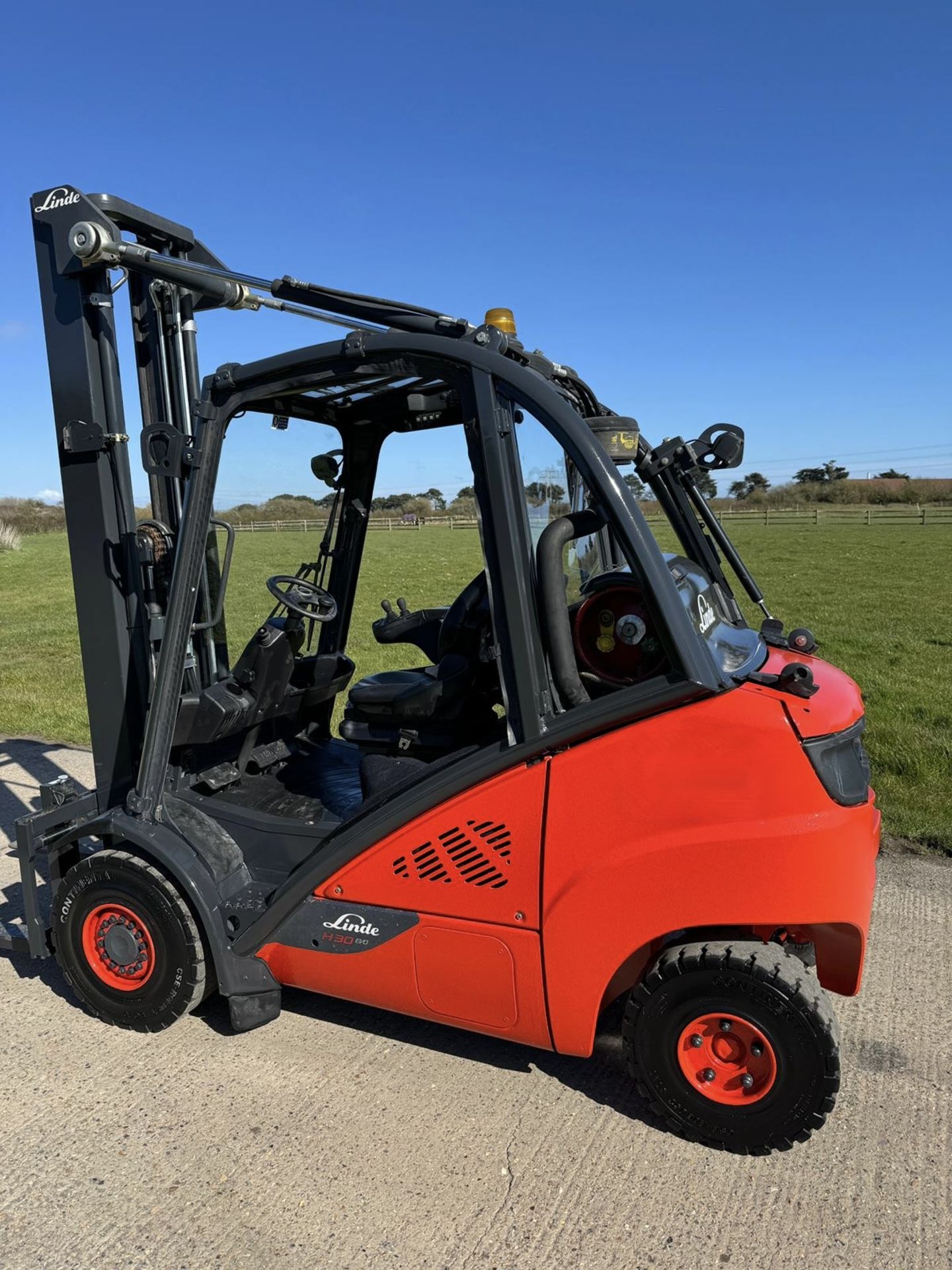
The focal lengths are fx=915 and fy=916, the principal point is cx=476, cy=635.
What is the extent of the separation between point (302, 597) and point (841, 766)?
6.97 feet

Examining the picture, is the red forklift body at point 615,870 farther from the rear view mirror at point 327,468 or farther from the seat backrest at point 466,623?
the rear view mirror at point 327,468

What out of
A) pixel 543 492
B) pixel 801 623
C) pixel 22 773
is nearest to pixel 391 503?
pixel 543 492

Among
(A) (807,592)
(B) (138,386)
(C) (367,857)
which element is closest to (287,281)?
(B) (138,386)

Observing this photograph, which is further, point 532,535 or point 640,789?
point 532,535

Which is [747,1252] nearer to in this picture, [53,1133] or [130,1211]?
[130,1211]

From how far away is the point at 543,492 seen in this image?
307cm

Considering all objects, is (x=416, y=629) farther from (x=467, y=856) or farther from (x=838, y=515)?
(x=838, y=515)

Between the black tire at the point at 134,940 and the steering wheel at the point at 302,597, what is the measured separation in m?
1.08

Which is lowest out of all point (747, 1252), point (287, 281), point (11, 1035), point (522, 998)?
point (747, 1252)

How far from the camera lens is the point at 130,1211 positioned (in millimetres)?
2545

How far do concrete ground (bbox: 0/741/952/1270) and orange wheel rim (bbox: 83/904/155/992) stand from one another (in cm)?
22

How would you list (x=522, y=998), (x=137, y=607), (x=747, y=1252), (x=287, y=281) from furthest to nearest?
(x=137, y=607), (x=287, y=281), (x=522, y=998), (x=747, y=1252)

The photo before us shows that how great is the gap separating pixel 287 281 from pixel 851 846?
2.65m

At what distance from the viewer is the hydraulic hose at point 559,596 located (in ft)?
8.67
